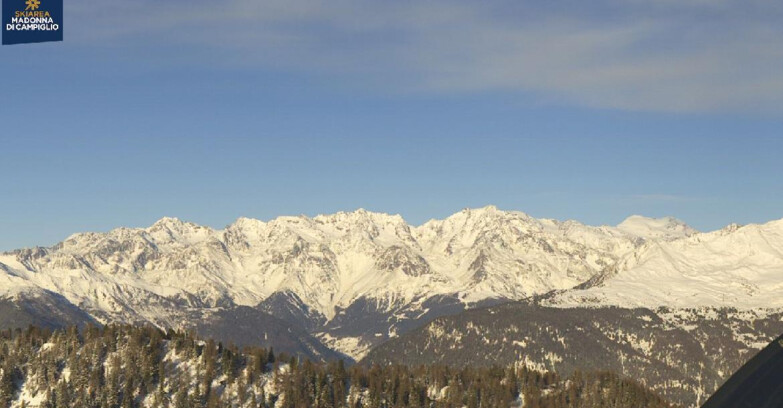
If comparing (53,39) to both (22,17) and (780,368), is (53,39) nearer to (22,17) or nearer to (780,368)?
(22,17)

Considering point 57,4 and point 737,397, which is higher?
point 57,4

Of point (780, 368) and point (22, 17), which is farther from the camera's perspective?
point (22, 17)

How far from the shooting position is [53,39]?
511 ft

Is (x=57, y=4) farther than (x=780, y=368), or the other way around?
(x=57, y=4)

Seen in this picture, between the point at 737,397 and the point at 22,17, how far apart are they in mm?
163229

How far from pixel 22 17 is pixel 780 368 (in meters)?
163

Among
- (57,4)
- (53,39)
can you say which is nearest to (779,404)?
(53,39)

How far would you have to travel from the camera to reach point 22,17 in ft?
532

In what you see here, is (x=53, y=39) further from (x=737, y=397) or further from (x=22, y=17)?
(x=737, y=397)

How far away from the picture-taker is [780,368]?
21547 millimetres

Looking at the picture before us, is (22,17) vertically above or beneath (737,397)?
above

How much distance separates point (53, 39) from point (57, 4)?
1145cm

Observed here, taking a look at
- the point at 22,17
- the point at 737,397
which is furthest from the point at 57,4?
the point at 737,397

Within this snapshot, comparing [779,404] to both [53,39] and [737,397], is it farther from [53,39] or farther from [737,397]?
[53,39]
